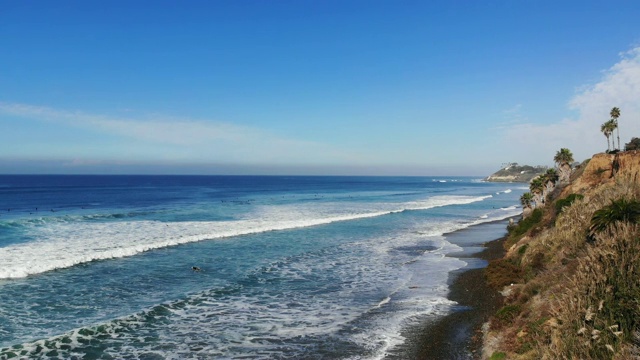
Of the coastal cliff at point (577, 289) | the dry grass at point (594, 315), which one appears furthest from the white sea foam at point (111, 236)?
the dry grass at point (594, 315)

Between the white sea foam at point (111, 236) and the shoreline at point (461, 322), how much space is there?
25.9 meters

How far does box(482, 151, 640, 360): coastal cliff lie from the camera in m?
9.98

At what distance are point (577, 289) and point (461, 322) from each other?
30.2ft

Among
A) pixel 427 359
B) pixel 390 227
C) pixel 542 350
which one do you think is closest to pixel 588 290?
pixel 542 350

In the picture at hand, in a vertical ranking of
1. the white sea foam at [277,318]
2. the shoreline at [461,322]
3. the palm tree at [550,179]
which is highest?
the palm tree at [550,179]

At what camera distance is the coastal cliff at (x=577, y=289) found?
9.98 metres

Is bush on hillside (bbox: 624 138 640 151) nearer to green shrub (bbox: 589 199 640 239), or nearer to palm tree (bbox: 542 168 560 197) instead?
palm tree (bbox: 542 168 560 197)

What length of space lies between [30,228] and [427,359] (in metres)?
50.3

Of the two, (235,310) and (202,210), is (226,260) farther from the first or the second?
(202,210)

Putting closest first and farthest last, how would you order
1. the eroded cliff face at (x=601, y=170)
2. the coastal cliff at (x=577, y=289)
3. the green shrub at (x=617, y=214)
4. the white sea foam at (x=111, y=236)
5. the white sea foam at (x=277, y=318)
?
the coastal cliff at (x=577, y=289) < the white sea foam at (x=277, y=318) < the green shrub at (x=617, y=214) < the white sea foam at (x=111, y=236) < the eroded cliff face at (x=601, y=170)

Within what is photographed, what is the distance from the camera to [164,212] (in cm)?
6656

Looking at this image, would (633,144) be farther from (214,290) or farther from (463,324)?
(214,290)

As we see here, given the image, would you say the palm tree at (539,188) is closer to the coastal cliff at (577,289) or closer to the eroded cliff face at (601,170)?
the eroded cliff face at (601,170)

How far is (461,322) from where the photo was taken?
63.2ft
